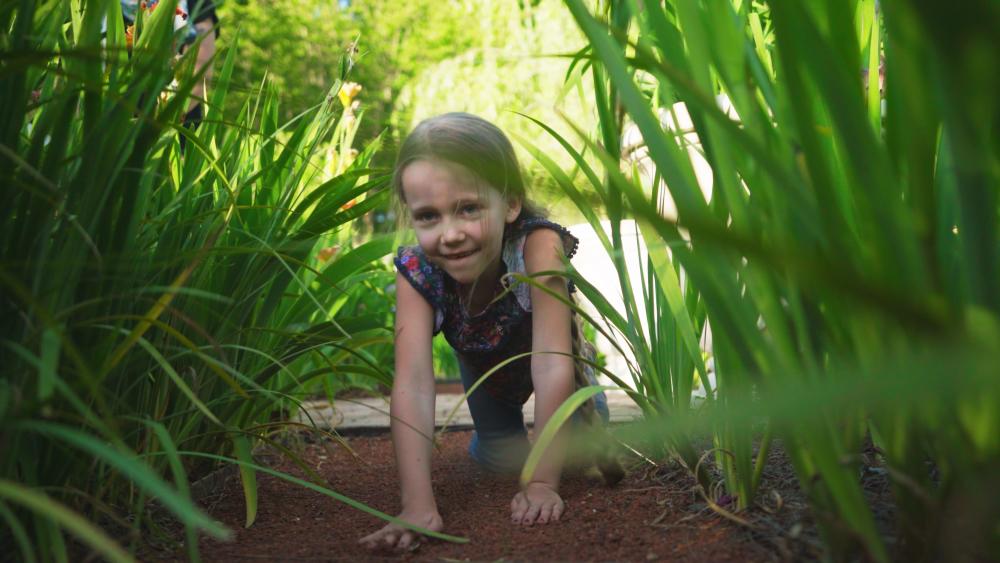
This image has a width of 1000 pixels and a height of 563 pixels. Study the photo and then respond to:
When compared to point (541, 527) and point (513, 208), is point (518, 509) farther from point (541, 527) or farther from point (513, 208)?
point (513, 208)

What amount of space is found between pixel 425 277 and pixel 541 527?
2.12 feet

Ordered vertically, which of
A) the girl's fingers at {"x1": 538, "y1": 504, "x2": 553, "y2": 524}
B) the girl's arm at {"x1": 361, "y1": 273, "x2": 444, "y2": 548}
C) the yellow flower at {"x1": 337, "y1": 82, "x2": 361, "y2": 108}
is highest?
the yellow flower at {"x1": 337, "y1": 82, "x2": 361, "y2": 108}

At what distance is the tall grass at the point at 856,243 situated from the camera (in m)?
0.47

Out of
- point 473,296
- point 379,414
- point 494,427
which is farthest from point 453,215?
point 379,414

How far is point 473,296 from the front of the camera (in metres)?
1.87

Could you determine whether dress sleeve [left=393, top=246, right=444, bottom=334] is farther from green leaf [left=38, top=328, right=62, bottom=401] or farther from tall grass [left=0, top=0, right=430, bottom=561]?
green leaf [left=38, top=328, right=62, bottom=401]

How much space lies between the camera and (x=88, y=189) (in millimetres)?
893

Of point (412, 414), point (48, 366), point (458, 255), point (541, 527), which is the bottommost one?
point (541, 527)

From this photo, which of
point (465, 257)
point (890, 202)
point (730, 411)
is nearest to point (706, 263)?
point (890, 202)

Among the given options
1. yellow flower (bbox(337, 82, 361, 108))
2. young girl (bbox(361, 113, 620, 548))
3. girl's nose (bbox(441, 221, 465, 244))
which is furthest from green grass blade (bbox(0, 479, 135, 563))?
yellow flower (bbox(337, 82, 361, 108))

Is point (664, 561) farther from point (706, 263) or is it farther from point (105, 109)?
point (105, 109)

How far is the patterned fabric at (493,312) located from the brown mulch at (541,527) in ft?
0.94

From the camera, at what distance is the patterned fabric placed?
5.77 ft

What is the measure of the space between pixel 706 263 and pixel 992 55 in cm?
37
